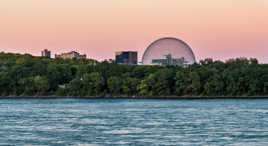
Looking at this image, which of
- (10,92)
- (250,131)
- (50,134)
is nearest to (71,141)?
(50,134)

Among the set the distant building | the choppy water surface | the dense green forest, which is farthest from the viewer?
the distant building

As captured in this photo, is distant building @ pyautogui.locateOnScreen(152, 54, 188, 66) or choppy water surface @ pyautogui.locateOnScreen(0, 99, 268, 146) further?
distant building @ pyautogui.locateOnScreen(152, 54, 188, 66)

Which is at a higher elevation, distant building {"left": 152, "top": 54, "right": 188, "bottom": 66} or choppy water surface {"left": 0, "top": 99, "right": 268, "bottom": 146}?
distant building {"left": 152, "top": 54, "right": 188, "bottom": 66}

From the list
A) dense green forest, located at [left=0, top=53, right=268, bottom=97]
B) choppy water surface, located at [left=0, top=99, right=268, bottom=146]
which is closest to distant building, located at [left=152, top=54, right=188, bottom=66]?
dense green forest, located at [left=0, top=53, right=268, bottom=97]

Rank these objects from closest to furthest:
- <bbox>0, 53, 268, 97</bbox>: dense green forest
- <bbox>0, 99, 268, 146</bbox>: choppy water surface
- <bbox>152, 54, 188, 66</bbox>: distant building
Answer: <bbox>0, 99, 268, 146</bbox>: choppy water surface < <bbox>0, 53, 268, 97</bbox>: dense green forest < <bbox>152, 54, 188, 66</bbox>: distant building

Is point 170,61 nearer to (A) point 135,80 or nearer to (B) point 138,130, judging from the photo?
(A) point 135,80

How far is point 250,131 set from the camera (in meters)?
50.6

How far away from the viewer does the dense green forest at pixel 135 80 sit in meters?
134

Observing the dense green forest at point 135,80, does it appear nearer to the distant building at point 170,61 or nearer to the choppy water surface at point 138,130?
the distant building at point 170,61

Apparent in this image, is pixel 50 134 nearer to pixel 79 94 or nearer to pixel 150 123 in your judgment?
pixel 150 123

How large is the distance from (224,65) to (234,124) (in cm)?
9544

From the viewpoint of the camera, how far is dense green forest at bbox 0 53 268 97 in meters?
134

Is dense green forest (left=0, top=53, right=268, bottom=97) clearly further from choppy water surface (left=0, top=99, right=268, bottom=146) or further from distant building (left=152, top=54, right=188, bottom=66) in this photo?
choppy water surface (left=0, top=99, right=268, bottom=146)

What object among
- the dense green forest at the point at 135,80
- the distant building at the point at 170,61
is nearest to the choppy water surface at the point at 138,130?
the dense green forest at the point at 135,80
